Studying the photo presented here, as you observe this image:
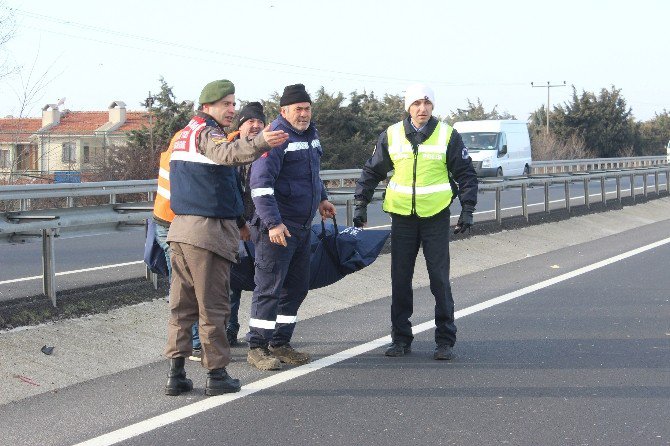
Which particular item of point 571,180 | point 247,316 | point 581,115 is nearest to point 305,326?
point 247,316

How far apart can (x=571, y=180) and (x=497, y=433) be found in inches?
632

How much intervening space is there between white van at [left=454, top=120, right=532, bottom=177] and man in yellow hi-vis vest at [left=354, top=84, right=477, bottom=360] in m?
30.2

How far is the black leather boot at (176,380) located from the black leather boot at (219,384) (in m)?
0.16

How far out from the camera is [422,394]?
280 inches

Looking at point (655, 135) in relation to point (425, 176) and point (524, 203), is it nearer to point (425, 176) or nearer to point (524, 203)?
point (524, 203)

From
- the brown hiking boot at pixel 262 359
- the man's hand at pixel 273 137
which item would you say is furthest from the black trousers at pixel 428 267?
the man's hand at pixel 273 137

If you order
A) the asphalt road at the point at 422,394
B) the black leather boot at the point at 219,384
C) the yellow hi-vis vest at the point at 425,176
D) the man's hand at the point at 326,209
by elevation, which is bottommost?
the asphalt road at the point at 422,394

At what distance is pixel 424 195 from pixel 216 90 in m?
2.05

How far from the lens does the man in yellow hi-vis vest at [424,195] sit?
8.51 meters

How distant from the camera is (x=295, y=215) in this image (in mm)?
8055

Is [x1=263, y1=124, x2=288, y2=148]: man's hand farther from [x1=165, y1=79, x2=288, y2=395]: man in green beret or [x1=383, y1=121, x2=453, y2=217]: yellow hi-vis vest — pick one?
[x1=383, y1=121, x2=453, y2=217]: yellow hi-vis vest

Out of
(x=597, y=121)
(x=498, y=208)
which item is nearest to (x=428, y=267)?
(x=498, y=208)

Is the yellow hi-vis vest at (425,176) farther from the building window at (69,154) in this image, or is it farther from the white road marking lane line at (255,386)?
the building window at (69,154)

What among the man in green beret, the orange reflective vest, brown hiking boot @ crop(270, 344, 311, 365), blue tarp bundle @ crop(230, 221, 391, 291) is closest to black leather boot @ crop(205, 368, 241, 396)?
the man in green beret
